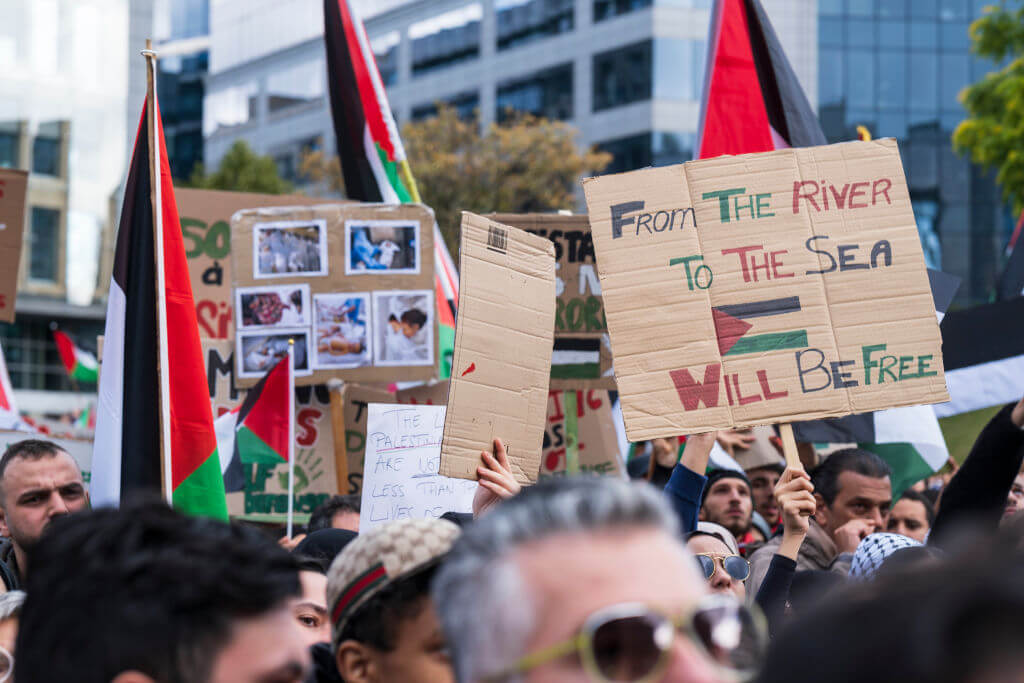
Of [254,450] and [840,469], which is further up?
[840,469]

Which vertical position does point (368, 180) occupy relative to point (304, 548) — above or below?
above

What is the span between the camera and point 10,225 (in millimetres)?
6461

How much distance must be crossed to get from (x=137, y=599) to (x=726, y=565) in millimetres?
2455

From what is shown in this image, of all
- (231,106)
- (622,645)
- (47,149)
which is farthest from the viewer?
(231,106)

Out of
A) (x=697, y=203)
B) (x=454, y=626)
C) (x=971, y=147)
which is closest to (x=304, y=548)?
(x=697, y=203)

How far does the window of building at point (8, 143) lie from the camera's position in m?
35.7

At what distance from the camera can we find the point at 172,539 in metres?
1.96

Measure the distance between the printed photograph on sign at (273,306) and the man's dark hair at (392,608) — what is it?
491 centimetres

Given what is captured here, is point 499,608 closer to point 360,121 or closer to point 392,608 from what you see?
point 392,608

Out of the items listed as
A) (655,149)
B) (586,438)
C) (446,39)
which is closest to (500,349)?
(586,438)

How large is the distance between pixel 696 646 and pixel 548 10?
4190cm

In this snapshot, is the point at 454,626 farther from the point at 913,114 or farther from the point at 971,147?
the point at 913,114

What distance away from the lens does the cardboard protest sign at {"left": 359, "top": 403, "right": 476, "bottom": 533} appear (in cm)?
477

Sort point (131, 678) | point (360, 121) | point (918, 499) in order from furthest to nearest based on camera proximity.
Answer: point (360, 121)
point (918, 499)
point (131, 678)
